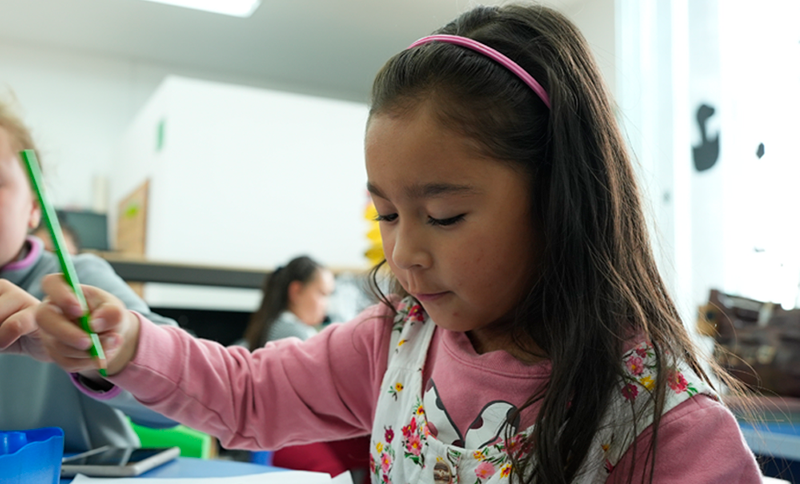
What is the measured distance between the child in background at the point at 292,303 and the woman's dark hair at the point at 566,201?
76.7 inches

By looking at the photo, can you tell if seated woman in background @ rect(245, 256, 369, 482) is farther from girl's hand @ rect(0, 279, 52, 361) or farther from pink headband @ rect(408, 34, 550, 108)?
pink headband @ rect(408, 34, 550, 108)

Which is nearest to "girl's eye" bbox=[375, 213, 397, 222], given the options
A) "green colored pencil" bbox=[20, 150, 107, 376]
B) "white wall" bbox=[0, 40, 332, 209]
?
"green colored pencil" bbox=[20, 150, 107, 376]

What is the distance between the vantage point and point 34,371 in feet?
2.67

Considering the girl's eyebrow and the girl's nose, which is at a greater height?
the girl's eyebrow

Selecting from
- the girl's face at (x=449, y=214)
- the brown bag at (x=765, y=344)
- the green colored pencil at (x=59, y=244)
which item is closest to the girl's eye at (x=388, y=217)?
the girl's face at (x=449, y=214)

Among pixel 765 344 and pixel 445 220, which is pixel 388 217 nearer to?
pixel 445 220

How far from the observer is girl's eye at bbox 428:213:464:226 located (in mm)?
558

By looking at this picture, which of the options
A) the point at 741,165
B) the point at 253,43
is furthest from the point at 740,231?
the point at 253,43

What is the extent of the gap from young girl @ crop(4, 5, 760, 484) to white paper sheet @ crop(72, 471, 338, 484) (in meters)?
0.06

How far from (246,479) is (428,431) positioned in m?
0.19

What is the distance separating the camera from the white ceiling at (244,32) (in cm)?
367

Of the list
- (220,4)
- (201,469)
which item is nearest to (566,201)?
(201,469)

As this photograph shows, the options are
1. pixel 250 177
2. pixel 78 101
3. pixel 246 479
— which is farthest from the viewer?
pixel 78 101

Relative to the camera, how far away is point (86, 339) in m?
0.56
